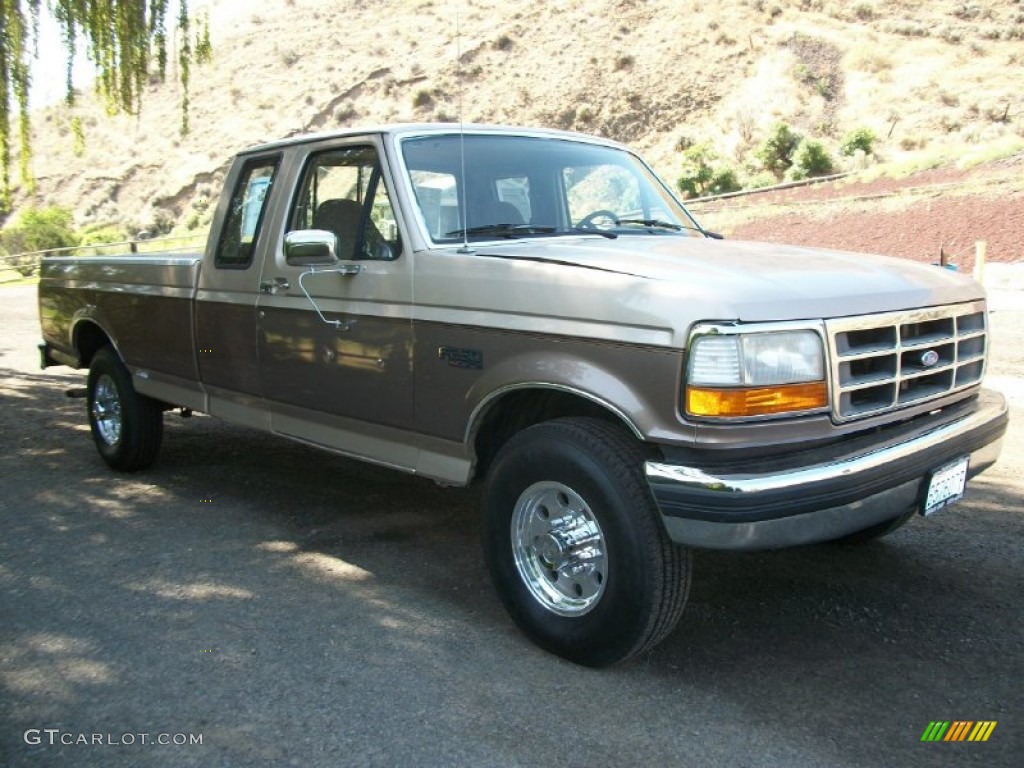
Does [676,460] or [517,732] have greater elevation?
[676,460]

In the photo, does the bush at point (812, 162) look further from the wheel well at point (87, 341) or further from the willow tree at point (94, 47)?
the wheel well at point (87, 341)

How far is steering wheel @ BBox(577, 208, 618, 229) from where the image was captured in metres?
4.46

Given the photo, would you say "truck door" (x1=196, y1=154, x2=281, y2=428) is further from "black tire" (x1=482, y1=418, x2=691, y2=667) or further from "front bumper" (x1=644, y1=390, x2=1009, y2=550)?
"front bumper" (x1=644, y1=390, x2=1009, y2=550)

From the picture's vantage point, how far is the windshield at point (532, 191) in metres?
4.11

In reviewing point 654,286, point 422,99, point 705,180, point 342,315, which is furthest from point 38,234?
point 654,286

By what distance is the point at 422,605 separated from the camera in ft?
13.1

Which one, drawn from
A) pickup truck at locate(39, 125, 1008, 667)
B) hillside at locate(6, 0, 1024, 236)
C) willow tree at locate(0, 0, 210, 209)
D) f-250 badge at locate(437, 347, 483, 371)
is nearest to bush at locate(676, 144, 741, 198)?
hillside at locate(6, 0, 1024, 236)

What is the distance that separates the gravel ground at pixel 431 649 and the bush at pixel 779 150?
108ft

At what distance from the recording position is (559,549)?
3.41 meters

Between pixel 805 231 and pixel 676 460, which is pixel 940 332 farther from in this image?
pixel 805 231

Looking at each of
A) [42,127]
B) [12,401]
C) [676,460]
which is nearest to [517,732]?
[676,460]

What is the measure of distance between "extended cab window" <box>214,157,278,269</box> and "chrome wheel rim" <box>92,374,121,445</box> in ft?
5.36

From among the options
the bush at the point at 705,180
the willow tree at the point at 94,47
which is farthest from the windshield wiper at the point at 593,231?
the bush at the point at 705,180

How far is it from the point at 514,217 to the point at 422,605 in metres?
1.77
